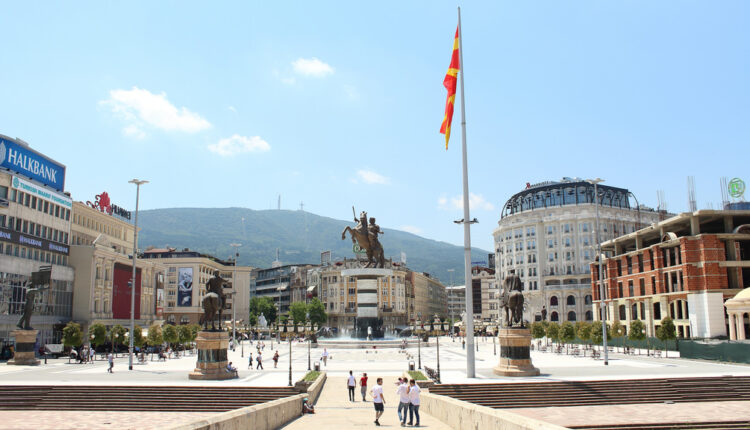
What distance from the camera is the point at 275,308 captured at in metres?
160

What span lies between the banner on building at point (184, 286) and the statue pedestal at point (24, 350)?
268ft

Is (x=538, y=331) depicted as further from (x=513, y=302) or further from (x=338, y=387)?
(x=338, y=387)

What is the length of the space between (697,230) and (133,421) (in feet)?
216

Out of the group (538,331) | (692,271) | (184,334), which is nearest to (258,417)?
(184,334)

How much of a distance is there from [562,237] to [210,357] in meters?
106

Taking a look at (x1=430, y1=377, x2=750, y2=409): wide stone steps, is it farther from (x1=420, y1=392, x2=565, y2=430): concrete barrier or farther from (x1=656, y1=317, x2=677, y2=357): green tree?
(x1=656, y1=317, x2=677, y2=357): green tree

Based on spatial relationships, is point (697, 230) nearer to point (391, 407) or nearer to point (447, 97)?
point (447, 97)

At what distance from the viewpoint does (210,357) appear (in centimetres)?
3541

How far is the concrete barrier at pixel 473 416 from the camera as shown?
14.3 meters

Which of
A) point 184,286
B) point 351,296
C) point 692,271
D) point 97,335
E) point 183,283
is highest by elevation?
point 183,283

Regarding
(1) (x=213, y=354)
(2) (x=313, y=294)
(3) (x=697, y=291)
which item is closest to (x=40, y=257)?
(1) (x=213, y=354)

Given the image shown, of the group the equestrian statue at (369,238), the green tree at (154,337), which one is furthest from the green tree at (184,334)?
the equestrian statue at (369,238)

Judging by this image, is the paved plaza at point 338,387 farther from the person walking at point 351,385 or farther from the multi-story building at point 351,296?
the multi-story building at point 351,296

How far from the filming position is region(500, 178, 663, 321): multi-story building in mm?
123625
